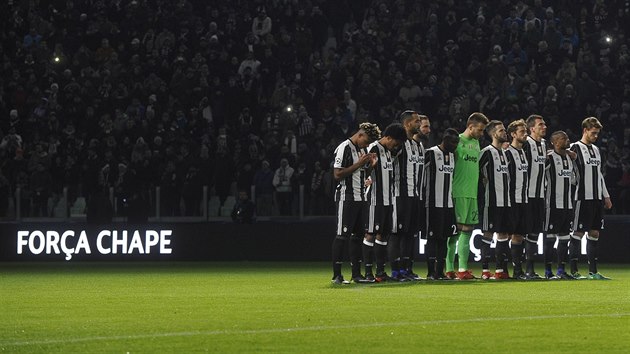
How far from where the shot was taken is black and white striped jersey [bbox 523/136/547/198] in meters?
18.6

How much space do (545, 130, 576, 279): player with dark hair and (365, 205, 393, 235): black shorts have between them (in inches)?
108

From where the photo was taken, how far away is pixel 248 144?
2839 cm

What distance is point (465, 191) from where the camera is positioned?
725 inches

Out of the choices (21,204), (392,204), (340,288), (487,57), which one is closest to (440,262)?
(392,204)

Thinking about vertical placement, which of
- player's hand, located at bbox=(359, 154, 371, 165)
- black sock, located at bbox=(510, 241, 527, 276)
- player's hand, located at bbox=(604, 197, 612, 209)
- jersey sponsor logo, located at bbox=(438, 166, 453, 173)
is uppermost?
player's hand, located at bbox=(359, 154, 371, 165)

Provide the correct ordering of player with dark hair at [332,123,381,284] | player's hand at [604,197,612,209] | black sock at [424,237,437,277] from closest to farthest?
player with dark hair at [332,123,381,284] → black sock at [424,237,437,277] → player's hand at [604,197,612,209]

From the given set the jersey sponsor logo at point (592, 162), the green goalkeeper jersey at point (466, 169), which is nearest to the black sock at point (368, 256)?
the green goalkeeper jersey at point (466, 169)

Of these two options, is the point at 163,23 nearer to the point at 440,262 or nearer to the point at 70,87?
the point at 70,87

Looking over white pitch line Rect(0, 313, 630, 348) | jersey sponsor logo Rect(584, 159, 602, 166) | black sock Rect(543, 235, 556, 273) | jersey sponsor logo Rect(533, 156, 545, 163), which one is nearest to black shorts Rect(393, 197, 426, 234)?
jersey sponsor logo Rect(533, 156, 545, 163)

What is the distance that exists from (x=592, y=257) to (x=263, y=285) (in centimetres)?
474

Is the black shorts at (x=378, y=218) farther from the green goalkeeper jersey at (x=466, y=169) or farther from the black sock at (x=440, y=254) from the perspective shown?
the green goalkeeper jersey at (x=466, y=169)

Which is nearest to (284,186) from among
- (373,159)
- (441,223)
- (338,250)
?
(441,223)

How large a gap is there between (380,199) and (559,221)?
294 centimetres

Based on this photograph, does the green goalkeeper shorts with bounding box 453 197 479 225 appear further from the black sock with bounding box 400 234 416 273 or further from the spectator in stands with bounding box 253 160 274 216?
the spectator in stands with bounding box 253 160 274 216
